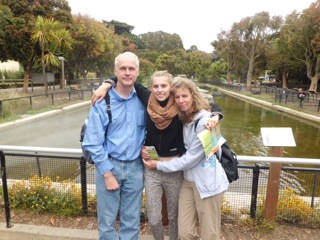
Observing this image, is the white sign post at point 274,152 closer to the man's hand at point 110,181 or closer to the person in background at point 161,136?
the person in background at point 161,136

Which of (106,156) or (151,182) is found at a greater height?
(106,156)

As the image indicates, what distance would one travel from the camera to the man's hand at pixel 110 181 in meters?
2.06

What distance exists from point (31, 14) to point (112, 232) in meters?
20.2

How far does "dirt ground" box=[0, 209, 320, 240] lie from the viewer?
2.60m

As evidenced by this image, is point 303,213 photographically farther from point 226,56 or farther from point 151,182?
point 226,56

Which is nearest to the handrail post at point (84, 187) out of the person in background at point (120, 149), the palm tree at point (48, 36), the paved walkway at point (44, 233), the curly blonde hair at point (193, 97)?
the paved walkway at point (44, 233)

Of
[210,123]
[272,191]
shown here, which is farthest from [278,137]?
[210,123]

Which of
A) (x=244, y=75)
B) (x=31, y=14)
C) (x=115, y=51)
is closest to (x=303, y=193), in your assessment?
(x=31, y=14)

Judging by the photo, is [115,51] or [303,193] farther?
[115,51]

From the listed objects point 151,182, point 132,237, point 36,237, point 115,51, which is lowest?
point 36,237

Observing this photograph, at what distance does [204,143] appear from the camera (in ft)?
6.41

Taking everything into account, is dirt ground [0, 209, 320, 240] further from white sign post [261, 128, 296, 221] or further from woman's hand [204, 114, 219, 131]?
woman's hand [204, 114, 219, 131]

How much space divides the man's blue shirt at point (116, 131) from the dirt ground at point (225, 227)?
3.30 ft

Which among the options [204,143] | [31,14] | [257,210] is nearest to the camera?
[204,143]
